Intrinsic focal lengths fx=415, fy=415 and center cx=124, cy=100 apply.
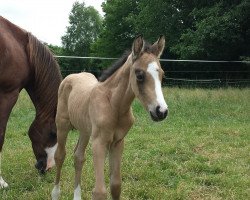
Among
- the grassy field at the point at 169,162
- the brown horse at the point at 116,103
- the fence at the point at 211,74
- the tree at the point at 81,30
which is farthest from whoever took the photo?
the tree at the point at 81,30

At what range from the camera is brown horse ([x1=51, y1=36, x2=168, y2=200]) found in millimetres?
3166

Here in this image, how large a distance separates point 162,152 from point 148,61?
3.18 meters

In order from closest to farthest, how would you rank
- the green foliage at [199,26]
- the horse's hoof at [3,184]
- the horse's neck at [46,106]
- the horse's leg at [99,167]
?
the horse's leg at [99,167], the horse's hoof at [3,184], the horse's neck at [46,106], the green foliage at [199,26]

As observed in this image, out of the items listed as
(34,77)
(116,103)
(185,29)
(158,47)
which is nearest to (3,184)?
(34,77)

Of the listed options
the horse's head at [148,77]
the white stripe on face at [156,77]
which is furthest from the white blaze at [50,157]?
the white stripe on face at [156,77]

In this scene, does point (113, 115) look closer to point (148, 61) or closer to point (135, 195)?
point (148, 61)

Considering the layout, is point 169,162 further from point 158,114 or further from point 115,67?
point 158,114

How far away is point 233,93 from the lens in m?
12.9

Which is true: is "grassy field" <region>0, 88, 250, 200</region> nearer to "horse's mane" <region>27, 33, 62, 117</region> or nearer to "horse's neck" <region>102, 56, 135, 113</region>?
"horse's mane" <region>27, 33, 62, 117</region>

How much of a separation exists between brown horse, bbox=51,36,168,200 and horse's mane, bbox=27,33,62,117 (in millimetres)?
1643

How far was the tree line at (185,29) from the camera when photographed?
1714cm

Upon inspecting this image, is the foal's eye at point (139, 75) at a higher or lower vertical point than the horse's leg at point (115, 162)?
higher

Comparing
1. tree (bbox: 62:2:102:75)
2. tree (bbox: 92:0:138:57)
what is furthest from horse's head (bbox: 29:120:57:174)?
tree (bbox: 62:2:102:75)

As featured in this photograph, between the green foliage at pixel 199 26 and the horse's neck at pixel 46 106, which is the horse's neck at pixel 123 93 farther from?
the green foliage at pixel 199 26
